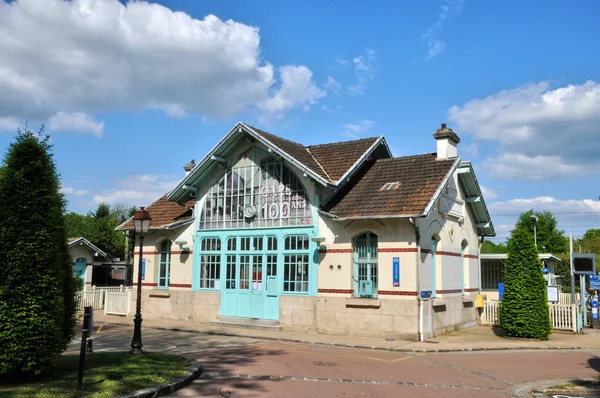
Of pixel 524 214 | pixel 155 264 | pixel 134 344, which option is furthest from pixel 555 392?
pixel 524 214

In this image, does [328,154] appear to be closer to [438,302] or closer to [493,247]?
[438,302]

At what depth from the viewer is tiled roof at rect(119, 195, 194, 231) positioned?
23391mm

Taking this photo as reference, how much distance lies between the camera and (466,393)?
396 inches

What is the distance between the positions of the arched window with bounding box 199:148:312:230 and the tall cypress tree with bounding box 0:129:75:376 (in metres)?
10.3

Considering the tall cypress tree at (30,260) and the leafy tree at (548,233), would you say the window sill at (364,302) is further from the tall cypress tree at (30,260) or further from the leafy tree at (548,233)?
the leafy tree at (548,233)

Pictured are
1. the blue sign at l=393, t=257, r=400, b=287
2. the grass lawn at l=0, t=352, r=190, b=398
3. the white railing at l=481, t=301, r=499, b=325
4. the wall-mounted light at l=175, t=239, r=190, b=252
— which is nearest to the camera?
the grass lawn at l=0, t=352, r=190, b=398

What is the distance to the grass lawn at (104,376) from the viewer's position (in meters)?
8.73

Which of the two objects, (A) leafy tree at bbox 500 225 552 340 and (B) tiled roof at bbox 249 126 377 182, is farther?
(B) tiled roof at bbox 249 126 377 182

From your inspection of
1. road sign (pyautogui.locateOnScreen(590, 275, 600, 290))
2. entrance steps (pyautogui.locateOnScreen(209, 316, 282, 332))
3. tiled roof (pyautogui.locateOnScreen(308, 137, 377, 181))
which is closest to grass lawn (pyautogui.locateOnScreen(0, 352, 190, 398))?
entrance steps (pyautogui.locateOnScreen(209, 316, 282, 332))

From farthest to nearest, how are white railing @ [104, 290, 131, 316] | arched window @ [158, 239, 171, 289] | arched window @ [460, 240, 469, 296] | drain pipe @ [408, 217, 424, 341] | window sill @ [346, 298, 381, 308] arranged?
white railing @ [104, 290, 131, 316]
arched window @ [158, 239, 171, 289]
arched window @ [460, 240, 469, 296]
window sill @ [346, 298, 381, 308]
drain pipe @ [408, 217, 424, 341]

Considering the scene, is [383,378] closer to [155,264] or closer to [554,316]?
[554,316]

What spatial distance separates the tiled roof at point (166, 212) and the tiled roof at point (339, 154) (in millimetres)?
6048

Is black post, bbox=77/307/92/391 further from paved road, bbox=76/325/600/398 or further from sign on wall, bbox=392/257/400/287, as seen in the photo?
sign on wall, bbox=392/257/400/287

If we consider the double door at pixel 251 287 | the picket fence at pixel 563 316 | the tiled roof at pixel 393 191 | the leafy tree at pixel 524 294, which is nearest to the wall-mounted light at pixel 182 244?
the double door at pixel 251 287
